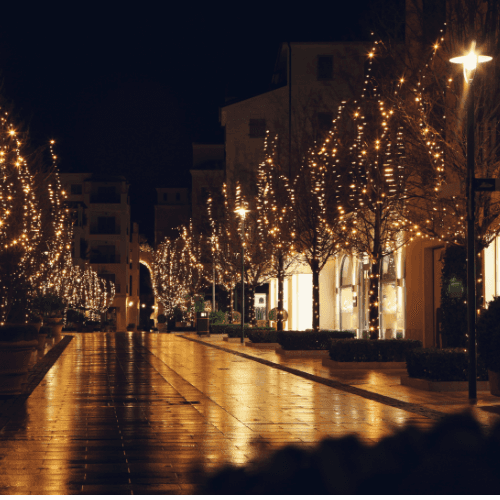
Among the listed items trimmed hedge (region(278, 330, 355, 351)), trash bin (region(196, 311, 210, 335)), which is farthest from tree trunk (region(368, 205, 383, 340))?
trash bin (region(196, 311, 210, 335))

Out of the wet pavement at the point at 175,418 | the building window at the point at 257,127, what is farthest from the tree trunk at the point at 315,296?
the building window at the point at 257,127

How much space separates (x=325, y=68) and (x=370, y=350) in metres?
41.7

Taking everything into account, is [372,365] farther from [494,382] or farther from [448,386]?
[494,382]

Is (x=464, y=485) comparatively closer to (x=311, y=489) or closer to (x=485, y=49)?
(x=311, y=489)

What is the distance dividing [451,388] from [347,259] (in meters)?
28.0

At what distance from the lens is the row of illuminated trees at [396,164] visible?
21484 mm

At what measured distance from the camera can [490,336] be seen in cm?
1827

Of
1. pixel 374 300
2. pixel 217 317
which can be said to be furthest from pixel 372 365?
pixel 217 317

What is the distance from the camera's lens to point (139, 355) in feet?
123

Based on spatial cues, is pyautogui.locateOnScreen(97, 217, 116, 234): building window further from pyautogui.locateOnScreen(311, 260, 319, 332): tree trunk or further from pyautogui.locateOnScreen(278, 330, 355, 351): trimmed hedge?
pyautogui.locateOnScreen(278, 330, 355, 351): trimmed hedge

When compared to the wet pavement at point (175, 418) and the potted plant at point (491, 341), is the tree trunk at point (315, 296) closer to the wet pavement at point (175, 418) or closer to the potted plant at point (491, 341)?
the wet pavement at point (175, 418)

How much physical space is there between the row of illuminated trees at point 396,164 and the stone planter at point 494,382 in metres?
3.29

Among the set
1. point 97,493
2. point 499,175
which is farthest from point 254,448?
point 499,175

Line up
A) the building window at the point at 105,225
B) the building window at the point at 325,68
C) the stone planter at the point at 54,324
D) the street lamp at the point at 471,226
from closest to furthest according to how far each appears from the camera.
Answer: the street lamp at the point at 471,226 → the stone planter at the point at 54,324 → the building window at the point at 325,68 → the building window at the point at 105,225
